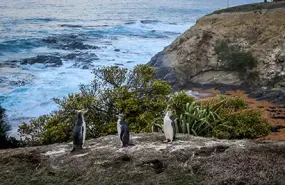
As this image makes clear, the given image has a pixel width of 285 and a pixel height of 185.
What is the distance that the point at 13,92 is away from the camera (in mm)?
28969

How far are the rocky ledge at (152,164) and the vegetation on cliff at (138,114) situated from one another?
2.72 metres

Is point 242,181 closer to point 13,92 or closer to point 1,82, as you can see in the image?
point 13,92

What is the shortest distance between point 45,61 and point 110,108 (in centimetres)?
2665

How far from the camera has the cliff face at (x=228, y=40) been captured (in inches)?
1107

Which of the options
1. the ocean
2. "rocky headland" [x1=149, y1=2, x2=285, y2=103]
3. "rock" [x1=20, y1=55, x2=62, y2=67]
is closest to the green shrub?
the ocean

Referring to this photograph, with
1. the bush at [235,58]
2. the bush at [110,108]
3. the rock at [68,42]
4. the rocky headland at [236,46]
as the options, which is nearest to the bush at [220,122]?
the bush at [110,108]

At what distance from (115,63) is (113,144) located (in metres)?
29.1

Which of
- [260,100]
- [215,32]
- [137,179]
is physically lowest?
[260,100]

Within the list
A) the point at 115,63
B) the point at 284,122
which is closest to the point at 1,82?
the point at 115,63

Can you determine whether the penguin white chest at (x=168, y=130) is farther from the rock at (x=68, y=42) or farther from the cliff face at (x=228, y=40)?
the rock at (x=68, y=42)

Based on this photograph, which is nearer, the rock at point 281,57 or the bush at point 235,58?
the rock at point 281,57

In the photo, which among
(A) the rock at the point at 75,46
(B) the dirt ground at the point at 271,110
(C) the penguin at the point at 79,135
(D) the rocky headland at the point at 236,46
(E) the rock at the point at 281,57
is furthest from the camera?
(A) the rock at the point at 75,46

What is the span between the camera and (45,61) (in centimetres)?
3884

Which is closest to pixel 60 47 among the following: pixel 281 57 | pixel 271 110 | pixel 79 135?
pixel 281 57
